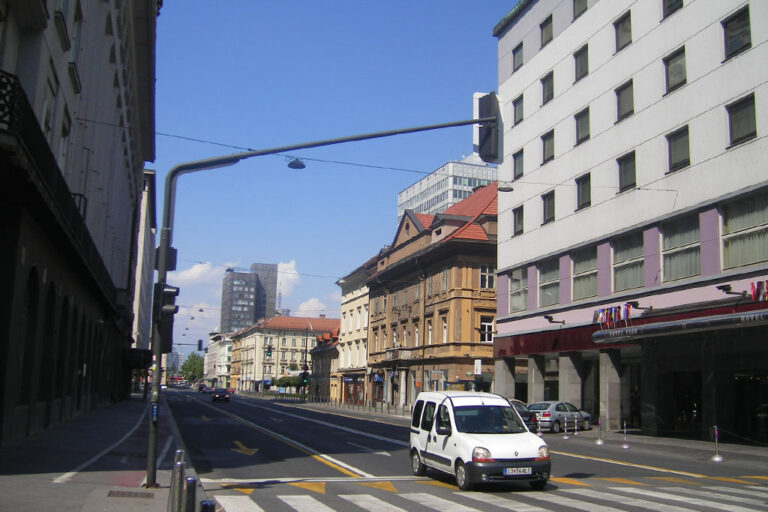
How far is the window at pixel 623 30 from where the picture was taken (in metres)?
32.1

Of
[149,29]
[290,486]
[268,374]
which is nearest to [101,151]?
[149,29]

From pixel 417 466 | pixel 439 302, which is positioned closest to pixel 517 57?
pixel 439 302

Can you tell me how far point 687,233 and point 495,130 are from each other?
18.2 meters

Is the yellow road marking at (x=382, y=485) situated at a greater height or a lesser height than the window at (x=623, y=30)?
lesser

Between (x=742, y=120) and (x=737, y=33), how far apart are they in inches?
124

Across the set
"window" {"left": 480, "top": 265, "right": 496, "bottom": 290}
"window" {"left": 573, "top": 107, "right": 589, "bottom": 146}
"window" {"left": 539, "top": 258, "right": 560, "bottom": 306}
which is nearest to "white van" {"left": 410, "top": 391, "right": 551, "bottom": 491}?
"window" {"left": 539, "top": 258, "right": 560, "bottom": 306}

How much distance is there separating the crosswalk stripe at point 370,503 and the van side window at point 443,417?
239 cm

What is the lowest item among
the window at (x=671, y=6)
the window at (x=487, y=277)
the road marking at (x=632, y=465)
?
the road marking at (x=632, y=465)

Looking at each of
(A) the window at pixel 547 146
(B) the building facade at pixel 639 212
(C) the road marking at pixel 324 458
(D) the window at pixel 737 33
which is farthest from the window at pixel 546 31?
(C) the road marking at pixel 324 458

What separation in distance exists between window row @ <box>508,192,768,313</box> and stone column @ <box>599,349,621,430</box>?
297cm

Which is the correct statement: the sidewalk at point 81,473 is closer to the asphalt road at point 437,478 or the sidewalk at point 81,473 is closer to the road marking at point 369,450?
the asphalt road at point 437,478

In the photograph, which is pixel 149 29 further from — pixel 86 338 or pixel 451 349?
pixel 451 349

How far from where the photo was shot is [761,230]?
2395cm

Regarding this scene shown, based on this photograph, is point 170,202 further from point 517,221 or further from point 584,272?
point 517,221
